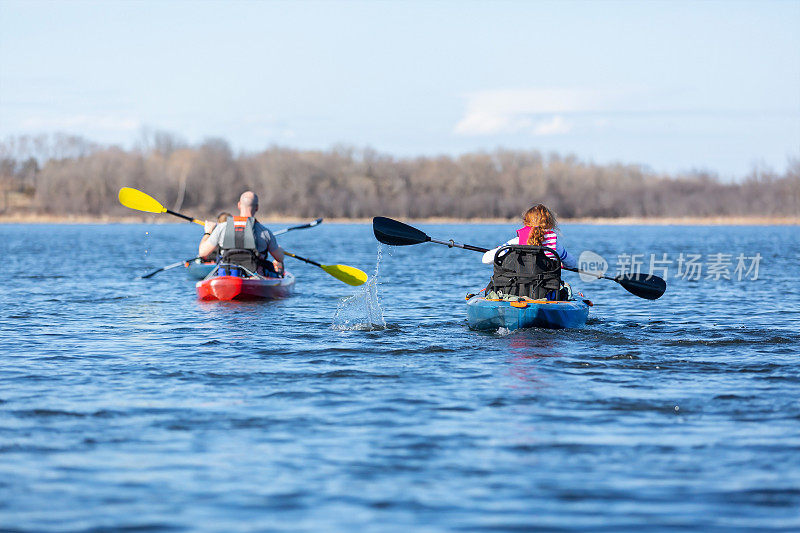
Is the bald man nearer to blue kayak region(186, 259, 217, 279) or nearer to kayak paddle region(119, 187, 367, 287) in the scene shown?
kayak paddle region(119, 187, 367, 287)

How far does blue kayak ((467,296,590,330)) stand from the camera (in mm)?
12070

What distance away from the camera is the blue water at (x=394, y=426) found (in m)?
5.46

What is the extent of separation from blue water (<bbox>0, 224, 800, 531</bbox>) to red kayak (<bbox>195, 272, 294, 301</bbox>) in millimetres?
2088

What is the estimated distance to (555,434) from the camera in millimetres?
7082

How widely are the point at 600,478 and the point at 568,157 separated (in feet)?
393

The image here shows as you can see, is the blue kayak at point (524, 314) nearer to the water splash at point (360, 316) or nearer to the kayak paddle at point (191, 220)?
the water splash at point (360, 316)

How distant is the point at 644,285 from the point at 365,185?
326ft

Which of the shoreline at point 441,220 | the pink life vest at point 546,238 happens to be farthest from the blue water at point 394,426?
the shoreline at point 441,220

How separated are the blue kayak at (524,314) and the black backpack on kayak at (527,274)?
188mm

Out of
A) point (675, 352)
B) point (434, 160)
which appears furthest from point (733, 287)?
point (434, 160)

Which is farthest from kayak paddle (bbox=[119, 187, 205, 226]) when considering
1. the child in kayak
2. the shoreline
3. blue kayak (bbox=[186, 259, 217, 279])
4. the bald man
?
the shoreline

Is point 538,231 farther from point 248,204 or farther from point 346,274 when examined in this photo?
point 346,274

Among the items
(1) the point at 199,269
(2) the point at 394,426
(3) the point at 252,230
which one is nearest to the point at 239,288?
(3) the point at 252,230

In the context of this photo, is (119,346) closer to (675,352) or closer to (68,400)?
(68,400)
